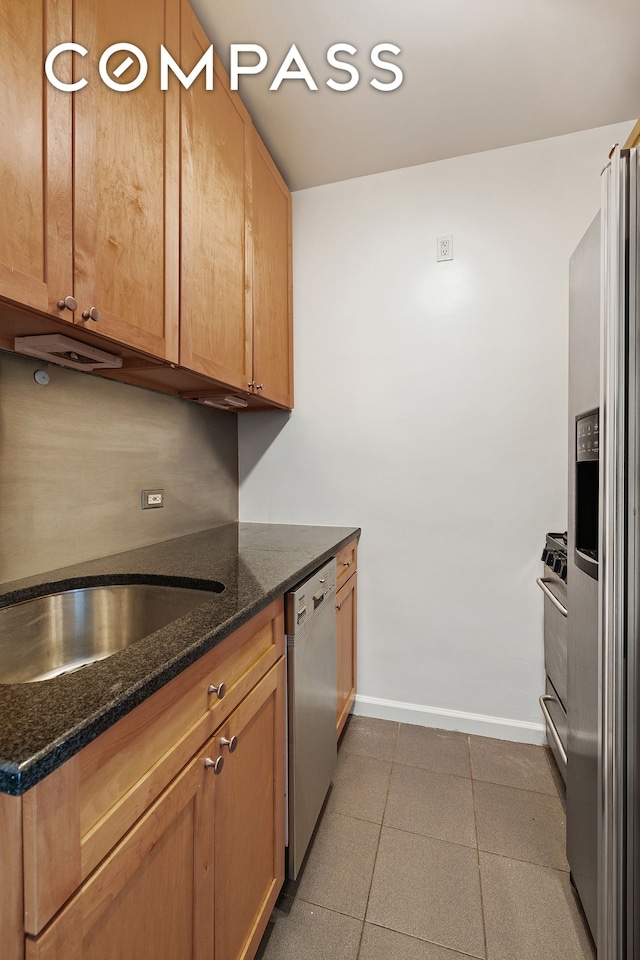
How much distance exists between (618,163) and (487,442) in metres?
1.20

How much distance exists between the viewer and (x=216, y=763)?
0.83 m

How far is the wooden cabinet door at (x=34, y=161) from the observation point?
2.56 ft

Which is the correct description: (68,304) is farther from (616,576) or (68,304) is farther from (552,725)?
(552,725)

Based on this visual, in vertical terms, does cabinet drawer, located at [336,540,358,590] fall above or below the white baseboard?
above

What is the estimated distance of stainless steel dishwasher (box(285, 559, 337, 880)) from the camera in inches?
47.6

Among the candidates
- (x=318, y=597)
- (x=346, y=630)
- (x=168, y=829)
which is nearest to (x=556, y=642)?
(x=346, y=630)

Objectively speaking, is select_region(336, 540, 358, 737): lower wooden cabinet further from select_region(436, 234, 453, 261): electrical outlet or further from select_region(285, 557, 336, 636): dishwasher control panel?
select_region(436, 234, 453, 261): electrical outlet

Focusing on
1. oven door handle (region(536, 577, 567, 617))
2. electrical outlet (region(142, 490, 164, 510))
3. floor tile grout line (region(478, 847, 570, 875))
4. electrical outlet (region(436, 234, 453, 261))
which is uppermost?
electrical outlet (region(436, 234, 453, 261))

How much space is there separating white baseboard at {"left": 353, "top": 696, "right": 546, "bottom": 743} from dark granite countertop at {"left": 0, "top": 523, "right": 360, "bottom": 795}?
0.95 metres

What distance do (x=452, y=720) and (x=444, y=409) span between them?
1.46 m

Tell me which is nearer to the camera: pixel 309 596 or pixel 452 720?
pixel 309 596

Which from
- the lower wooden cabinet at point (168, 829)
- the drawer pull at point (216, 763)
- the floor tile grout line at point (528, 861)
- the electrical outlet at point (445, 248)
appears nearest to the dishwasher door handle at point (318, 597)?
the lower wooden cabinet at point (168, 829)

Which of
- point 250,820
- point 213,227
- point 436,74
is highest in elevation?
point 436,74

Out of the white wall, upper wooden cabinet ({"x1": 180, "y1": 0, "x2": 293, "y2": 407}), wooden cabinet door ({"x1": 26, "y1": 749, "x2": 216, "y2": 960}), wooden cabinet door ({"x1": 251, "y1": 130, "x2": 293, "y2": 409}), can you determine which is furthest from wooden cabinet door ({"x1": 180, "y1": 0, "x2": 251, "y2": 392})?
wooden cabinet door ({"x1": 26, "y1": 749, "x2": 216, "y2": 960})
